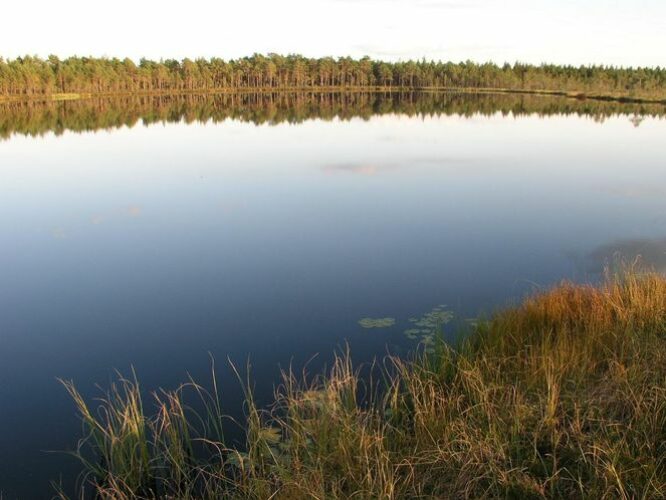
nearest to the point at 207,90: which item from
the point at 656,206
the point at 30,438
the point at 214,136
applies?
the point at 214,136

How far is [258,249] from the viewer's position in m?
11.7

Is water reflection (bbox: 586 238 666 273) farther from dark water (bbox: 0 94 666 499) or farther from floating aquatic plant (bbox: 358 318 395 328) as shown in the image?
floating aquatic plant (bbox: 358 318 395 328)

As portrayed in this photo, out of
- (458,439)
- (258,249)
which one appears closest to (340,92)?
(258,249)

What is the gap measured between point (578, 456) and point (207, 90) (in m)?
118

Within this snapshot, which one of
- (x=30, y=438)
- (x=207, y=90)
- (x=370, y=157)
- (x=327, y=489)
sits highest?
(x=207, y=90)

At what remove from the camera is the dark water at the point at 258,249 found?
22.8ft

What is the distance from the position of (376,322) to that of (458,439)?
3.80 metres

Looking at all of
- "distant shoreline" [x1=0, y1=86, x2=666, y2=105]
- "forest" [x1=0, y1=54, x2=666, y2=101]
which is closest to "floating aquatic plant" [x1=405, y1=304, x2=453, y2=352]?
"distant shoreline" [x1=0, y1=86, x2=666, y2=105]

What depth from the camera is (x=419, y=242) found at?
12219mm

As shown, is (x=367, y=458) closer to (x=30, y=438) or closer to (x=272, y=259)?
(x=30, y=438)

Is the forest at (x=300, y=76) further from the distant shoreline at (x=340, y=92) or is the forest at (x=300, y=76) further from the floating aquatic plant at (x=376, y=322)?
the floating aquatic plant at (x=376, y=322)

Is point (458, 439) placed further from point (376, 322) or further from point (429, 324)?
point (376, 322)

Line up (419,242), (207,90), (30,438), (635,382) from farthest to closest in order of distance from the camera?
1. (207,90)
2. (419,242)
3. (30,438)
4. (635,382)

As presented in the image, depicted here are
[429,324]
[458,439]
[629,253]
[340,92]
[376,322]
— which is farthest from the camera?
[340,92]
